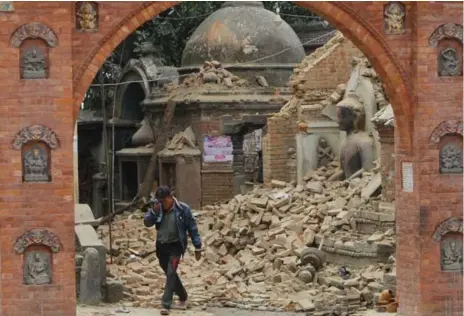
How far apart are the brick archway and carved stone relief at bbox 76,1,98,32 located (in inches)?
7.4

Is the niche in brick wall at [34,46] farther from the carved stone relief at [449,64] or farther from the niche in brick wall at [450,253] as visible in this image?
the niche in brick wall at [450,253]

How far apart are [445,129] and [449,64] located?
72 cm

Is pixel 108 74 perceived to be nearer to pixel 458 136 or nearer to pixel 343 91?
pixel 343 91

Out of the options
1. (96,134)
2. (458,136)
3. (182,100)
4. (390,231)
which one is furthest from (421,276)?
(96,134)

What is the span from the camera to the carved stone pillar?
97.3ft

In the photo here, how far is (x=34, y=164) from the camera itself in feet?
43.1

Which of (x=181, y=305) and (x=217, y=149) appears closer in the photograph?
(x=181, y=305)

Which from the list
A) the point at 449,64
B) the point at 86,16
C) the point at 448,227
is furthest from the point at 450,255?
the point at 86,16

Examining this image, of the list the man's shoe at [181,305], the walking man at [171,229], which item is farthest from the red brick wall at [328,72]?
the walking man at [171,229]

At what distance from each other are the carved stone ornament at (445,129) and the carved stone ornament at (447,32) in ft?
2.99

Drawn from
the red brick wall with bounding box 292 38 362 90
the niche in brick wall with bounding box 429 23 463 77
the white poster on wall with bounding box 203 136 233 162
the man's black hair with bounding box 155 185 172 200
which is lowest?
the man's black hair with bounding box 155 185 172 200

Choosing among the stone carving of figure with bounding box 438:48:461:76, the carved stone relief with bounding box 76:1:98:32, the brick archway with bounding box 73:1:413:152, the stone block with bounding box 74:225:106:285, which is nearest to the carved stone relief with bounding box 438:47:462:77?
the stone carving of figure with bounding box 438:48:461:76

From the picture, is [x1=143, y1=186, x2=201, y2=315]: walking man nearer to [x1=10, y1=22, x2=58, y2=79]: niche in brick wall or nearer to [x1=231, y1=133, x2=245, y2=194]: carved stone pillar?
[x1=10, y1=22, x2=58, y2=79]: niche in brick wall

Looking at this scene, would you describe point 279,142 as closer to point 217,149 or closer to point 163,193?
point 217,149
